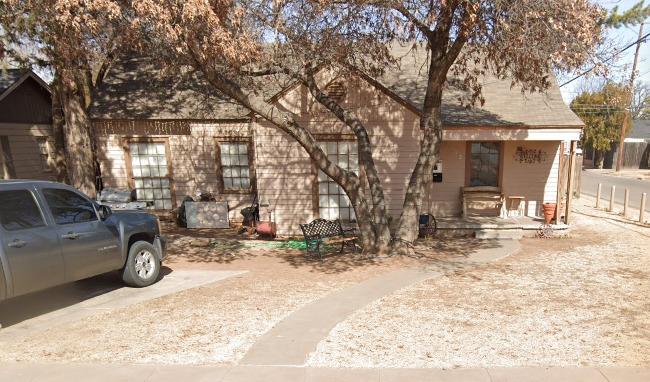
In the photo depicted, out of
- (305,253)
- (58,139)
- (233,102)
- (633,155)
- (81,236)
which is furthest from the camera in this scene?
(633,155)

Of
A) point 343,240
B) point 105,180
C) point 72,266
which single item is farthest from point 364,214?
point 105,180

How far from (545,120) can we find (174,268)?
31.9 ft

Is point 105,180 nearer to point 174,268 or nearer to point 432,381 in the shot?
point 174,268

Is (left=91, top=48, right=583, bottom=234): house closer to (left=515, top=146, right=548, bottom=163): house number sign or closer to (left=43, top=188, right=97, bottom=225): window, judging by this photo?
(left=515, top=146, right=548, bottom=163): house number sign

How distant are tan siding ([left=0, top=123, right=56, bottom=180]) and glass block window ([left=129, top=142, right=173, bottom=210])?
3.98 m

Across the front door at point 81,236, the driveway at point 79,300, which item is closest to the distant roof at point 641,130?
the driveway at point 79,300

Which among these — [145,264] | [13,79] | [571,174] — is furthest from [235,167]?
[571,174]

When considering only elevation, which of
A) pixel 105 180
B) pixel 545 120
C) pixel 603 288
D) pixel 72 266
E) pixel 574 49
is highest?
pixel 574 49

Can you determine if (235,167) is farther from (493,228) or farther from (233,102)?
(493,228)

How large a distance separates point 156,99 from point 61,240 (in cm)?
837

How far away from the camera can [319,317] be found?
522 centimetres

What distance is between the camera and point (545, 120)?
10.3 meters

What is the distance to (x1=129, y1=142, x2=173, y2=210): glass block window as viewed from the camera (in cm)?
1241

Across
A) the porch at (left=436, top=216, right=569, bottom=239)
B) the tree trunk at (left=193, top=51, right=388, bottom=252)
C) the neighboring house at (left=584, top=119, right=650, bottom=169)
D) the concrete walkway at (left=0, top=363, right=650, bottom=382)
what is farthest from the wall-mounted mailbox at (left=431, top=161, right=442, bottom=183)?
the neighboring house at (left=584, top=119, right=650, bottom=169)
